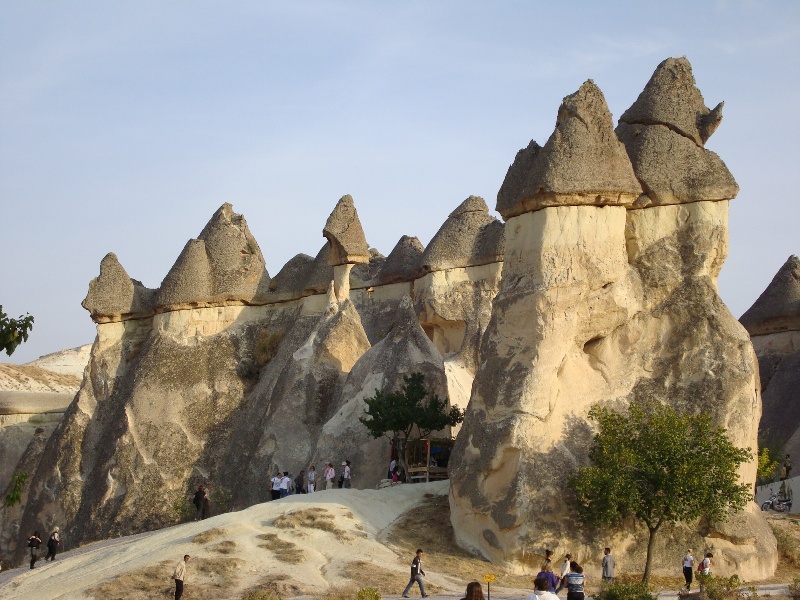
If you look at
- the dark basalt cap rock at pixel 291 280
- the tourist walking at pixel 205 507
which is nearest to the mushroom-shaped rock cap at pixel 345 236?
the dark basalt cap rock at pixel 291 280

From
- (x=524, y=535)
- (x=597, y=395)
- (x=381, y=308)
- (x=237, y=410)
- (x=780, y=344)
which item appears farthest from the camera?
(x=780, y=344)

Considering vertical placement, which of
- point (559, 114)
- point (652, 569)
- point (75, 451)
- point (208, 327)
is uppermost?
point (559, 114)

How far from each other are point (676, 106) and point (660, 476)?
26.0 feet

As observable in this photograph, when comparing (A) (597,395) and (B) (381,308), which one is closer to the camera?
(A) (597,395)

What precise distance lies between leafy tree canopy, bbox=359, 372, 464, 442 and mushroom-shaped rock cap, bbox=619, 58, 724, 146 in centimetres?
701

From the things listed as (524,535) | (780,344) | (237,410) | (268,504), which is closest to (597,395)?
(524,535)

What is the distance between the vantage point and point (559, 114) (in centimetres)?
2373

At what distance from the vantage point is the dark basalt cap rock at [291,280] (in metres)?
34.2

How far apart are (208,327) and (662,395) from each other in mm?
14531

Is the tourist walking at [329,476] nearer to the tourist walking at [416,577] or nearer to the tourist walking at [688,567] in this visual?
the tourist walking at [416,577]

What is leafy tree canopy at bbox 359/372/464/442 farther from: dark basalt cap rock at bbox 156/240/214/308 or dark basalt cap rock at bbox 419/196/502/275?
dark basalt cap rock at bbox 419/196/502/275

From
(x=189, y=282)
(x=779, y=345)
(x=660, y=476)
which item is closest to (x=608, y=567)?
(x=660, y=476)

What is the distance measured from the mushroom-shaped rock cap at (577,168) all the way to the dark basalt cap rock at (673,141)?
816 millimetres

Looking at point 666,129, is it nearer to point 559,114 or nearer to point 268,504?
point 559,114
